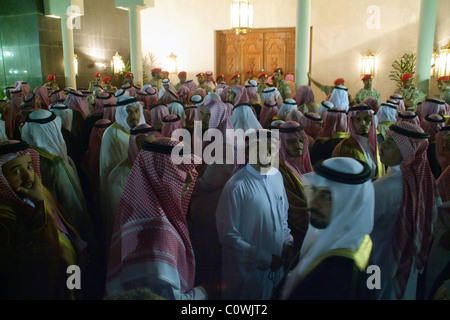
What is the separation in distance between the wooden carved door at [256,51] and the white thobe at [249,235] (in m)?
13.0

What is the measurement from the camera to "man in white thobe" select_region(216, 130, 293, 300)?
7.76 ft

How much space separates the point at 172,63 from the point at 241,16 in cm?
709

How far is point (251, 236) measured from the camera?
244 centimetres

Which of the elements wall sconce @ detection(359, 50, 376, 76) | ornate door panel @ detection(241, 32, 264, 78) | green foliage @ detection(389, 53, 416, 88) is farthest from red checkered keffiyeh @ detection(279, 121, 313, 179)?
ornate door panel @ detection(241, 32, 264, 78)

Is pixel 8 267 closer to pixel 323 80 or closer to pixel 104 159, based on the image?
pixel 104 159

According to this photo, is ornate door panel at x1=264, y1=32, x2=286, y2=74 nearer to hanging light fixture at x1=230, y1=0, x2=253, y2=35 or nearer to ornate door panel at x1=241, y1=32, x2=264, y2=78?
ornate door panel at x1=241, y1=32, x2=264, y2=78

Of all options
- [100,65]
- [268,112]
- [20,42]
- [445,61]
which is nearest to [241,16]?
[268,112]

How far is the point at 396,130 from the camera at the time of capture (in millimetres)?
2729

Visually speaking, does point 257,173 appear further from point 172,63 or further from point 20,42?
point 172,63

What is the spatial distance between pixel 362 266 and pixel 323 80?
43.2 ft

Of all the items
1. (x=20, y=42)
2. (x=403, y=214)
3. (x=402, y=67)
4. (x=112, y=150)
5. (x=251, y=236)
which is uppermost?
(x=20, y=42)

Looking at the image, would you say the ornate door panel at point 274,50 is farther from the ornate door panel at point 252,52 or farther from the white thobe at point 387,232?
the white thobe at point 387,232

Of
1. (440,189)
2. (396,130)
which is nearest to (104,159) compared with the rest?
(396,130)

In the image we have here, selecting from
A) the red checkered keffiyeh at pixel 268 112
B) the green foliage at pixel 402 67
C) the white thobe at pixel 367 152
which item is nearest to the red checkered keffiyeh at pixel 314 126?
the white thobe at pixel 367 152
